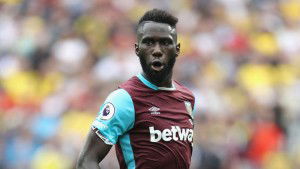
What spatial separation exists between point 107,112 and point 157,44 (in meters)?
0.57

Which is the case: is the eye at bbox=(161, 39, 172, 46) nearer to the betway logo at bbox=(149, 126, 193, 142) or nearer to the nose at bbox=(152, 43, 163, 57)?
the nose at bbox=(152, 43, 163, 57)

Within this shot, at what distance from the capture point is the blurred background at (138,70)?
12836 millimetres

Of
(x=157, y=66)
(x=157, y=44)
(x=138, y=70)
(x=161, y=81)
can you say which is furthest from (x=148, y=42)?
(x=138, y=70)

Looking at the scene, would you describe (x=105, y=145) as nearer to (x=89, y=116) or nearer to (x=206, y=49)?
(x=89, y=116)

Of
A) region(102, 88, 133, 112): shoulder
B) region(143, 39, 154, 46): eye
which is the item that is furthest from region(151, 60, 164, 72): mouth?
region(102, 88, 133, 112): shoulder

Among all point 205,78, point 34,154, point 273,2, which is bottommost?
point 34,154

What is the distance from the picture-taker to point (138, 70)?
14328 mm

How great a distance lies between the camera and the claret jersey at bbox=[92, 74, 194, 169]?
5734 mm

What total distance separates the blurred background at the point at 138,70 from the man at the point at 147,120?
4.90 meters

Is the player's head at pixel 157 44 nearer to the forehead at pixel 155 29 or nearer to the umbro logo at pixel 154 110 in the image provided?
the forehead at pixel 155 29

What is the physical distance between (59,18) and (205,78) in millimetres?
3504

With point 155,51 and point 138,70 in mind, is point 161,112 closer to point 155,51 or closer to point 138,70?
point 155,51

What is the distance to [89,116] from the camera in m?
13.1

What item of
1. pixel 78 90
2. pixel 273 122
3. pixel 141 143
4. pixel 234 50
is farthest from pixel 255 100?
pixel 141 143
